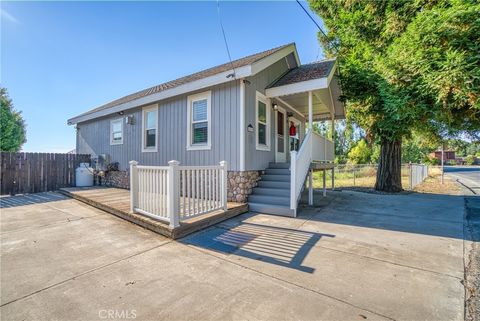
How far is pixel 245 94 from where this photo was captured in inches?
241

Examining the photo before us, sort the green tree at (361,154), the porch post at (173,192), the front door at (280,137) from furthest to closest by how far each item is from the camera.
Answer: the green tree at (361,154) → the front door at (280,137) → the porch post at (173,192)

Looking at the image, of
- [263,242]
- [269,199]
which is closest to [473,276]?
[263,242]

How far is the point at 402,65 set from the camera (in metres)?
7.22

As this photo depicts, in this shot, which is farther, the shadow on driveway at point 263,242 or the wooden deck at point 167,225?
the wooden deck at point 167,225

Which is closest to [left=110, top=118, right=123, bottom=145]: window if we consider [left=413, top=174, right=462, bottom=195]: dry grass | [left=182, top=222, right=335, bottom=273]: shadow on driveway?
[left=182, top=222, right=335, bottom=273]: shadow on driveway

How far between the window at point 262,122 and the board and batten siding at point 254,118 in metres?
0.15

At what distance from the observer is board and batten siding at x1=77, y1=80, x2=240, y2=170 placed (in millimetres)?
6230

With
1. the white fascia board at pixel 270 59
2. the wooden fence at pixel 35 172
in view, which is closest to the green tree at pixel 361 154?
the white fascia board at pixel 270 59

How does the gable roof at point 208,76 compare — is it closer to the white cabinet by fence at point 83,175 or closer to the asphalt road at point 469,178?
the white cabinet by fence at point 83,175

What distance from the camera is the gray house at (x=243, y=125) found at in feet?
19.9

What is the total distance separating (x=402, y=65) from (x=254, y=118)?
17.2 ft

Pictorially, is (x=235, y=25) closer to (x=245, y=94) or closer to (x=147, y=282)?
(x=245, y=94)

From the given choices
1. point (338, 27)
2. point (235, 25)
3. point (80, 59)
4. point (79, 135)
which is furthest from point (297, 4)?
point (79, 135)

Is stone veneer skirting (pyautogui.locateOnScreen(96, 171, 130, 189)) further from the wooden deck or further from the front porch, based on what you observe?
the front porch
